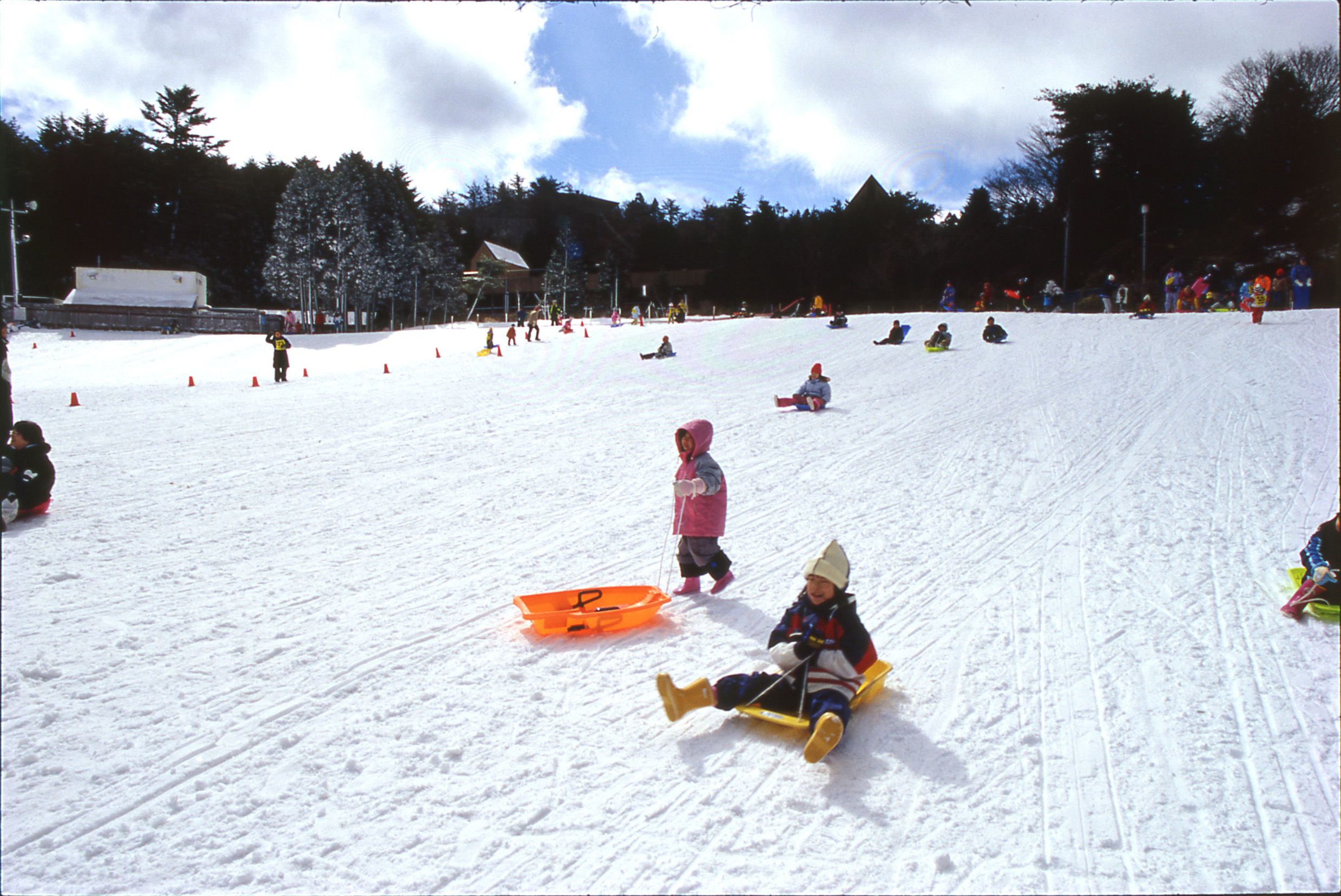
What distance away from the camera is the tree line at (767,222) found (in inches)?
472

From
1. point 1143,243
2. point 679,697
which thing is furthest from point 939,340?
point 679,697

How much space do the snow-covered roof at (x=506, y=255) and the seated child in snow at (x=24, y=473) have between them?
185ft

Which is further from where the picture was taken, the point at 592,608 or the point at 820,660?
the point at 592,608

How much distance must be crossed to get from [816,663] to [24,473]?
24.5 feet

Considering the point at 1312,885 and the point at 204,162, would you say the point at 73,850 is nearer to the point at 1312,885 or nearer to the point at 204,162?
the point at 1312,885

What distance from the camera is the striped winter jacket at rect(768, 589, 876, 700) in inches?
158

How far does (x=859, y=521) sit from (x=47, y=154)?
10.6 meters

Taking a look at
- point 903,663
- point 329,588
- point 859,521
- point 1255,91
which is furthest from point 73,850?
point 1255,91

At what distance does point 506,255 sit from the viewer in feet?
211

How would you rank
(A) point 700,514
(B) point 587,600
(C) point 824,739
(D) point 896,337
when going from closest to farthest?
(C) point 824,739 < (B) point 587,600 < (A) point 700,514 < (D) point 896,337

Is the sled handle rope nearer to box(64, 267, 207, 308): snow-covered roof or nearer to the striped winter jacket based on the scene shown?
the striped winter jacket

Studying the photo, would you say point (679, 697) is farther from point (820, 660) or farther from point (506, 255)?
point (506, 255)

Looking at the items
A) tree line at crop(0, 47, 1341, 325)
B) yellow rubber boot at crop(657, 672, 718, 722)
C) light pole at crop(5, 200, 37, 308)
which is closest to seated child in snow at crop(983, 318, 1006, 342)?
tree line at crop(0, 47, 1341, 325)

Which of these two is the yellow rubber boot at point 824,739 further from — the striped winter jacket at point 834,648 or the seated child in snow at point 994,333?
the seated child in snow at point 994,333
